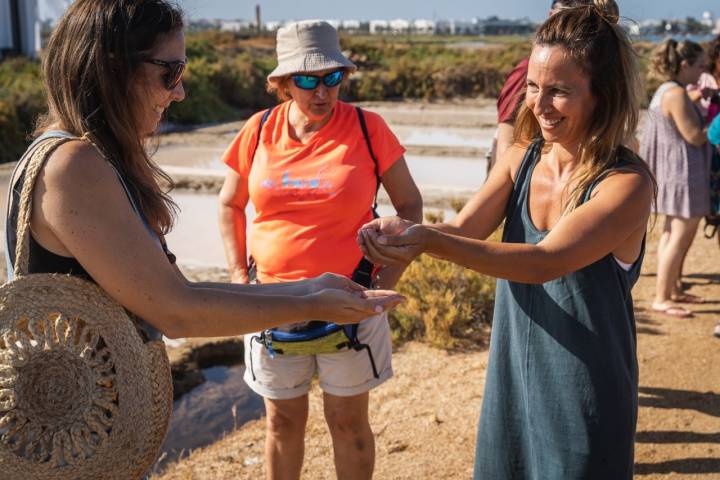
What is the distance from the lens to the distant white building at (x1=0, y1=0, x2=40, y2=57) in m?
24.9

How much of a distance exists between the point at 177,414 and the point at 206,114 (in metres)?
16.0

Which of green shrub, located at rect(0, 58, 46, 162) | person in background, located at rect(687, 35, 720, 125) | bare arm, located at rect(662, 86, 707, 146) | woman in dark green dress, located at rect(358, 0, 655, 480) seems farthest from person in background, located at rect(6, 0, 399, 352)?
green shrub, located at rect(0, 58, 46, 162)

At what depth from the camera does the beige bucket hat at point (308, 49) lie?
3.33 meters

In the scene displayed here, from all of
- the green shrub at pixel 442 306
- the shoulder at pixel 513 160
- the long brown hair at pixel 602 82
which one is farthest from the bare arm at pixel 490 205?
the green shrub at pixel 442 306

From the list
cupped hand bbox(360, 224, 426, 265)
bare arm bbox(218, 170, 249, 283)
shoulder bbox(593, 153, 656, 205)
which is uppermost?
shoulder bbox(593, 153, 656, 205)

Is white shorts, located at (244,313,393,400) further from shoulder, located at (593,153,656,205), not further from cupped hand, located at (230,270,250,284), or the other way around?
shoulder, located at (593,153,656,205)

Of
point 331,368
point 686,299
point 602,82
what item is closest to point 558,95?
point 602,82

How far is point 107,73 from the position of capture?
1815mm

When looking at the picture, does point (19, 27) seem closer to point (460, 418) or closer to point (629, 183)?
point (460, 418)

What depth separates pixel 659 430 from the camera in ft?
14.5

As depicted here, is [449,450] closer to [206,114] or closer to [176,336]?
[176,336]

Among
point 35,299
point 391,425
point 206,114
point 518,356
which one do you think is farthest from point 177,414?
point 206,114

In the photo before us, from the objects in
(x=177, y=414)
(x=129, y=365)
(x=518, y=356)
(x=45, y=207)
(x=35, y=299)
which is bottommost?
(x=177, y=414)

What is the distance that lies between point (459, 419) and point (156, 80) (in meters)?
3.15
